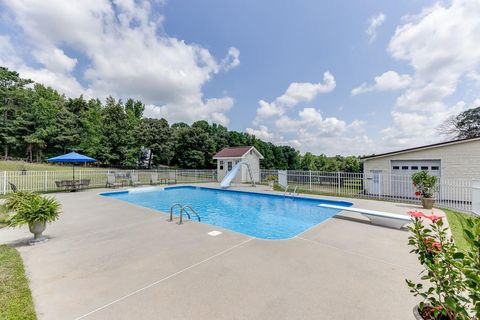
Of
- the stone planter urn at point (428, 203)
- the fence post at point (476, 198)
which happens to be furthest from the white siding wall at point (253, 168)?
the fence post at point (476, 198)

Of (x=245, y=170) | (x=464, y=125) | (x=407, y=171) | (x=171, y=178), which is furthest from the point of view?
(x=464, y=125)

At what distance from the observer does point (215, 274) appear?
3.31 metres

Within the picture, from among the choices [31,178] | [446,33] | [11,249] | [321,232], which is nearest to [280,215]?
[321,232]

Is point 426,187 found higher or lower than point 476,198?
higher

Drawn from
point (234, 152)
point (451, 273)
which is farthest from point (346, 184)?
point (451, 273)

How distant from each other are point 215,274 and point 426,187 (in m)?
9.63

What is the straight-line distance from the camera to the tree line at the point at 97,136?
97.4 feet

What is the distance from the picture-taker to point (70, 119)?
105ft

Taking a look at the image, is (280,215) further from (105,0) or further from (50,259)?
(105,0)

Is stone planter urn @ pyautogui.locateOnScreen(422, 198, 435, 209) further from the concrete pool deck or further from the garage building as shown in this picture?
the concrete pool deck

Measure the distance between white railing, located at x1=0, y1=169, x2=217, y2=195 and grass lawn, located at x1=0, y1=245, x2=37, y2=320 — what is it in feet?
31.1

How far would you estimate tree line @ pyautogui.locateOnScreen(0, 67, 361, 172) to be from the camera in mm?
29688

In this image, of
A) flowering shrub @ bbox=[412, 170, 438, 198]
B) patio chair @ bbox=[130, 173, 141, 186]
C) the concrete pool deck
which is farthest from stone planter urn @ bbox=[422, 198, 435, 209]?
patio chair @ bbox=[130, 173, 141, 186]

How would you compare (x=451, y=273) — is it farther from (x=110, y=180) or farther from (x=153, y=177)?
(x=153, y=177)
